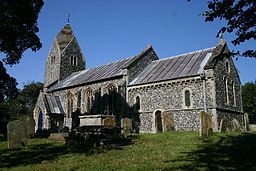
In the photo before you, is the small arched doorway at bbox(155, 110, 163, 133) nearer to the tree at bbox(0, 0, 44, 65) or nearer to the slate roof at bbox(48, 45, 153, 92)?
the slate roof at bbox(48, 45, 153, 92)

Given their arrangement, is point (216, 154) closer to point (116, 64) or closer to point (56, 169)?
point (56, 169)

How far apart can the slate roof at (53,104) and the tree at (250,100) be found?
165 ft

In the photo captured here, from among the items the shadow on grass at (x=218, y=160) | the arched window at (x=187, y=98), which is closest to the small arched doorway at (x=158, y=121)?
the arched window at (x=187, y=98)

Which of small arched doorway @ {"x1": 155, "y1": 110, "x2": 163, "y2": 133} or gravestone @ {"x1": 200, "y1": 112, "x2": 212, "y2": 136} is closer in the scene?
gravestone @ {"x1": 200, "y1": 112, "x2": 212, "y2": 136}

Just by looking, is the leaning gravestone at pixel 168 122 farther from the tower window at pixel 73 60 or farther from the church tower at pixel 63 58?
the tower window at pixel 73 60

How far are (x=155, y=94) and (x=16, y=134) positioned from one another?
13400mm

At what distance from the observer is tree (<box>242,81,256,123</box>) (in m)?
64.6

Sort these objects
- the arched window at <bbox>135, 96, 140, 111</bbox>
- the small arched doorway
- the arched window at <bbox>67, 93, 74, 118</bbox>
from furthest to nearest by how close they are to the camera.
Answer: the arched window at <bbox>67, 93, 74, 118</bbox>
the arched window at <bbox>135, 96, 140, 111</bbox>
the small arched doorway

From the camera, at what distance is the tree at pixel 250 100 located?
64625 millimetres

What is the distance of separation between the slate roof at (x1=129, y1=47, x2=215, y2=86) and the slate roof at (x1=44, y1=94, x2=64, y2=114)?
12.0 m

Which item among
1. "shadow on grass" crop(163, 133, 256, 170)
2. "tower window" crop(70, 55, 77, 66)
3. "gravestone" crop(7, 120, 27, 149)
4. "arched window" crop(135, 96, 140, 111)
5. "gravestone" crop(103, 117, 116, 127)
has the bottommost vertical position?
"shadow on grass" crop(163, 133, 256, 170)

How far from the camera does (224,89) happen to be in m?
23.0

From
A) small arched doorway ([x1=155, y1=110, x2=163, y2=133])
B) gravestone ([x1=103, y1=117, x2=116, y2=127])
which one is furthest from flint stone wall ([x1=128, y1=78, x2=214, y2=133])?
gravestone ([x1=103, y1=117, x2=116, y2=127])

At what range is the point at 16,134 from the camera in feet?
48.7
